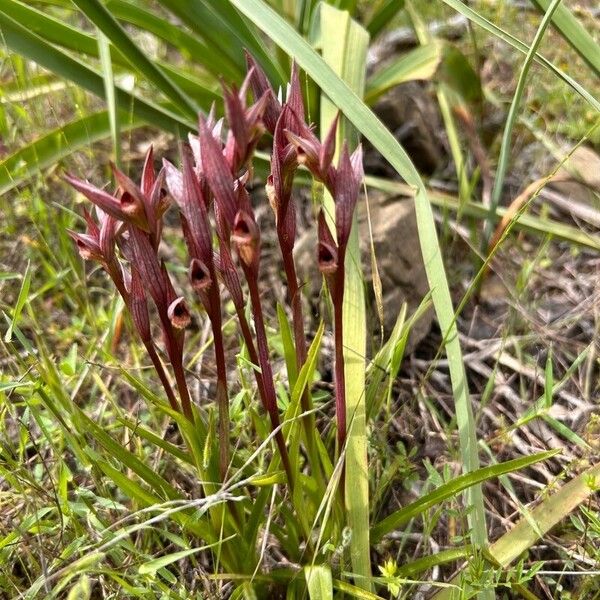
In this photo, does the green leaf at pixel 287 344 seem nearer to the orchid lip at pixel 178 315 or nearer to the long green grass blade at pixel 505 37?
the orchid lip at pixel 178 315

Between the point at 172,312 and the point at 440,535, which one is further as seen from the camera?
the point at 440,535

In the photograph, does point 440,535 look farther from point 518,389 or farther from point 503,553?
point 518,389

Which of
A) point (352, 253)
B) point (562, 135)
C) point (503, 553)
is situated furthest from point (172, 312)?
point (562, 135)

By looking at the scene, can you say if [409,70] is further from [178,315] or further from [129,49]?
[178,315]

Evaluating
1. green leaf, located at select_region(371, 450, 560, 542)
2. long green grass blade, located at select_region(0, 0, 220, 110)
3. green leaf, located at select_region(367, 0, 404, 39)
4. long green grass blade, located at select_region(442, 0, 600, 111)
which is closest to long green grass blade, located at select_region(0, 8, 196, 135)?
long green grass blade, located at select_region(0, 0, 220, 110)

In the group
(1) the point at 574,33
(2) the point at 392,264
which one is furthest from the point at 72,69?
(1) the point at 574,33

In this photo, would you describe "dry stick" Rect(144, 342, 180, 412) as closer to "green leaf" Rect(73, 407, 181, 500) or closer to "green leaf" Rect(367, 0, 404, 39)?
"green leaf" Rect(73, 407, 181, 500)
